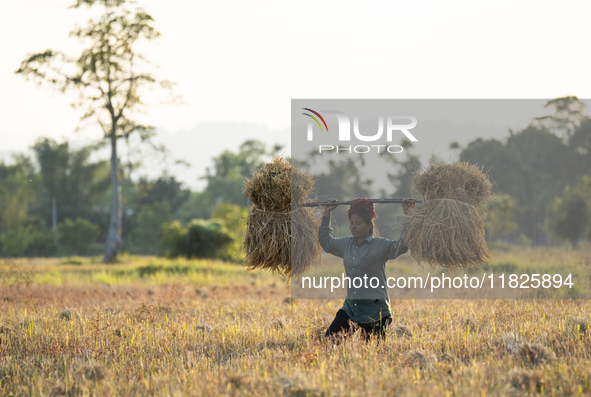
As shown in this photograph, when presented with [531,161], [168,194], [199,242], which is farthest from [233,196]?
[531,161]

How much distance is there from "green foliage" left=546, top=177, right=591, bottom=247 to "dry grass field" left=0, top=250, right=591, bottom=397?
55.3 ft

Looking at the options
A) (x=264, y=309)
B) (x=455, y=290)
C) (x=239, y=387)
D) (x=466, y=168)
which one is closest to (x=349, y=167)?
(x=455, y=290)

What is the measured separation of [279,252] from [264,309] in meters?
3.02

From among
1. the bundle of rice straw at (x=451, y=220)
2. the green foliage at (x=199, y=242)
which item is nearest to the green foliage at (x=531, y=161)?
the green foliage at (x=199, y=242)

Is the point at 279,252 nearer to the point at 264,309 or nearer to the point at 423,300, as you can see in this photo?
the point at 264,309

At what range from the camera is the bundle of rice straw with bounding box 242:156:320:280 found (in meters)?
5.96

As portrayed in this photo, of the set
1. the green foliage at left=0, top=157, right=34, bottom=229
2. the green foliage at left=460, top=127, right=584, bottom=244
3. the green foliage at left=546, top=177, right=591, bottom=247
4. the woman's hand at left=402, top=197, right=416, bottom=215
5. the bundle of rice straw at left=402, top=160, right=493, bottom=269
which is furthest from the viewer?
the green foliage at left=0, top=157, right=34, bottom=229

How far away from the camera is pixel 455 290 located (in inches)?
428

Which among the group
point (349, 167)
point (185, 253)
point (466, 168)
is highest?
point (349, 167)

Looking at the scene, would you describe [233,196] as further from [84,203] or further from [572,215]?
[572,215]

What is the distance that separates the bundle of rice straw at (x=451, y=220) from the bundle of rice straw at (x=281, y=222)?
A: 47.7 inches

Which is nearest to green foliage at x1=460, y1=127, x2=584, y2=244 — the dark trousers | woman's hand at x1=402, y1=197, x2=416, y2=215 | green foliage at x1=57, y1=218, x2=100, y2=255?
woman's hand at x1=402, y1=197, x2=416, y2=215

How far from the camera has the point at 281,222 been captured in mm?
5996

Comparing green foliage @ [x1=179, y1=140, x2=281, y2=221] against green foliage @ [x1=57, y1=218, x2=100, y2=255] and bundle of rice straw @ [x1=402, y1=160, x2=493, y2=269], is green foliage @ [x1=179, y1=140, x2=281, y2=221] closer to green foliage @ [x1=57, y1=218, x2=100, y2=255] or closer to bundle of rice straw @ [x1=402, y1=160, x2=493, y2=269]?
green foliage @ [x1=57, y1=218, x2=100, y2=255]
